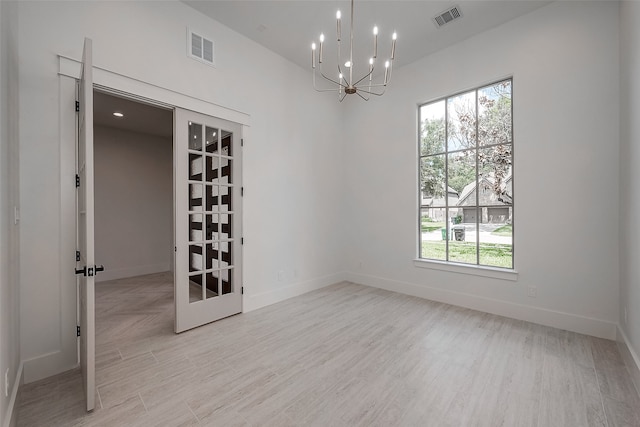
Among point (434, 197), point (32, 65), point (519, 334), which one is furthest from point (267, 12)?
point (519, 334)

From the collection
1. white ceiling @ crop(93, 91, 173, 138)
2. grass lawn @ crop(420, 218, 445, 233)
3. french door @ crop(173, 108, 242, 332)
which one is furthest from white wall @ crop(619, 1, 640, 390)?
white ceiling @ crop(93, 91, 173, 138)

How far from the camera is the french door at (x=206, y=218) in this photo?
3.03 m

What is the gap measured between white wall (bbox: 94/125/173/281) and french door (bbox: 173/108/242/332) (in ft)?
7.71

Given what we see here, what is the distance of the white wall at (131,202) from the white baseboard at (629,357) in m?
6.66

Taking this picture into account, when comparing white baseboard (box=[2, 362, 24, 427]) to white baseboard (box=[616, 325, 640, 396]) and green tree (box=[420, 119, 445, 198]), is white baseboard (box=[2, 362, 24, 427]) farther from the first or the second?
green tree (box=[420, 119, 445, 198])

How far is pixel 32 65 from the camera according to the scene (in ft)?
7.22

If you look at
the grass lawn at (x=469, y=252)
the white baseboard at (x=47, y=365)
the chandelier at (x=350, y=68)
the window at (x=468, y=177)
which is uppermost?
the chandelier at (x=350, y=68)

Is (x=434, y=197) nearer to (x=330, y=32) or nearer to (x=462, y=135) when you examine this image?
(x=462, y=135)

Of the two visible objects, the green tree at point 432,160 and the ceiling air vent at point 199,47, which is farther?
the green tree at point 432,160

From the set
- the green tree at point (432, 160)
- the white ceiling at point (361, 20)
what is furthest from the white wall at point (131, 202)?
the green tree at point (432, 160)

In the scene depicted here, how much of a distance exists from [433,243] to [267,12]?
12.8ft

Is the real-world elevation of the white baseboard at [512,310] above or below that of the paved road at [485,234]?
below

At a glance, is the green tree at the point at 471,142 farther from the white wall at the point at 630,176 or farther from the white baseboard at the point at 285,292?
the white baseboard at the point at 285,292

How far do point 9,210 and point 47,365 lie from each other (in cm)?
137
